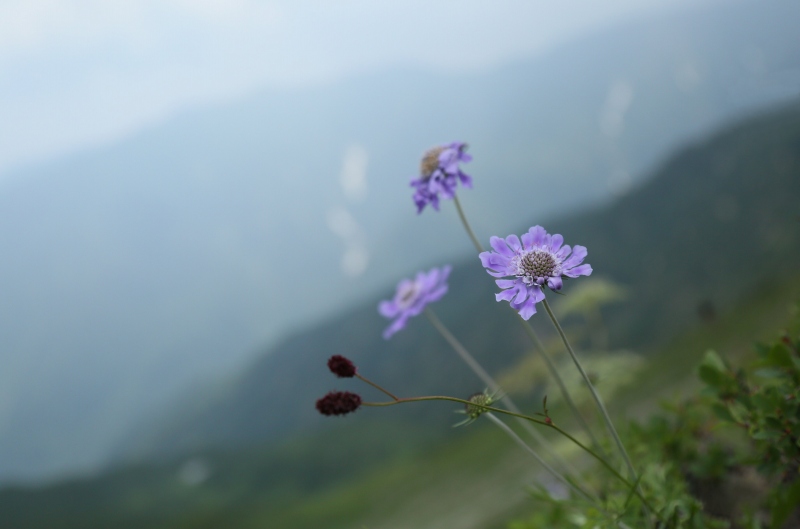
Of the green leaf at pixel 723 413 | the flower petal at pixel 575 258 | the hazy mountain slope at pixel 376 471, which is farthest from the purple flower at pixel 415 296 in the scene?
the hazy mountain slope at pixel 376 471

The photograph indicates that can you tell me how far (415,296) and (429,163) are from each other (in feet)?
1.59

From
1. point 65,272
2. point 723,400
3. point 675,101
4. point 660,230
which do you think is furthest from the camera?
point 65,272

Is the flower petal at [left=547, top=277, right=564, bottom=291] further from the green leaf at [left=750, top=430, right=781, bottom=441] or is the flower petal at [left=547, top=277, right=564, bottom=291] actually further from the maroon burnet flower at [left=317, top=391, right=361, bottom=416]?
the green leaf at [left=750, top=430, right=781, bottom=441]

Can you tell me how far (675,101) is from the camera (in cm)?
1012

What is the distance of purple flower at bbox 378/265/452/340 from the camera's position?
1.69m

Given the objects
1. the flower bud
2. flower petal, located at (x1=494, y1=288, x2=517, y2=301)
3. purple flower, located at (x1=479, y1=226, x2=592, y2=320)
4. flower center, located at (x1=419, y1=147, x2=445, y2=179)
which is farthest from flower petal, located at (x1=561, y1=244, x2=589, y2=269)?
flower center, located at (x1=419, y1=147, x2=445, y2=179)

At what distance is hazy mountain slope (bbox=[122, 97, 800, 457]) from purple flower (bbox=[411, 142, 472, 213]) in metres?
5.54

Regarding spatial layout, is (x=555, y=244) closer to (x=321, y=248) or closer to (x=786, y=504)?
(x=786, y=504)

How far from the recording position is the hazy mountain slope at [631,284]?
23.0 feet

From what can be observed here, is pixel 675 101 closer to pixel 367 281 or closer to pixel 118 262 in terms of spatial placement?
pixel 367 281

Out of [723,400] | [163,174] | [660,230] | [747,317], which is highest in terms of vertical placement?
[163,174]

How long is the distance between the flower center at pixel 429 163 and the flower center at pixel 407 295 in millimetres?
447

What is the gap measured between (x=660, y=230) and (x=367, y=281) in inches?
252

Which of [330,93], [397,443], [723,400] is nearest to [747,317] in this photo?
[723,400]
